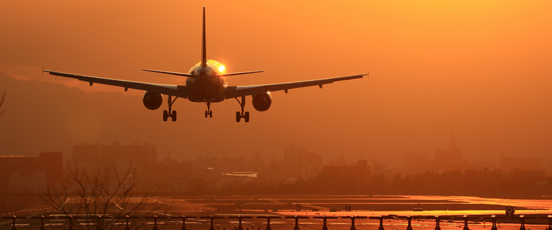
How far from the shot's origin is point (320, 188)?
19075 centimetres

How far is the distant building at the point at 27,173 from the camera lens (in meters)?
182

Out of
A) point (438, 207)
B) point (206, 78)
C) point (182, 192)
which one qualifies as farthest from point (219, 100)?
point (182, 192)

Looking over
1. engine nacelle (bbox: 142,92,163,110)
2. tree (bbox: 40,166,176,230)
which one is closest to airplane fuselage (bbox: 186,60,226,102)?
engine nacelle (bbox: 142,92,163,110)

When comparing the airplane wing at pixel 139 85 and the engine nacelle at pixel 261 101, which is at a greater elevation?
the airplane wing at pixel 139 85

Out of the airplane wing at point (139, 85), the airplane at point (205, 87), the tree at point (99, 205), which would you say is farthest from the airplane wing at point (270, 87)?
the tree at point (99, 205)

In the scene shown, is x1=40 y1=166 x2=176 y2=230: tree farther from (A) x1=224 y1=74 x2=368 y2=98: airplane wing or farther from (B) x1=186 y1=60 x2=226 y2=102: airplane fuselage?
(A) x1=224 y1=74 x2=368 y2=98: airplane wing

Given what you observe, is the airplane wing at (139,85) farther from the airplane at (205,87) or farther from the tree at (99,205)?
the tree at (99,205)

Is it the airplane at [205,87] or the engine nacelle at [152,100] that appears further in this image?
the engine nacelle at [152,100]

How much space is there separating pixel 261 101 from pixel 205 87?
8930mm

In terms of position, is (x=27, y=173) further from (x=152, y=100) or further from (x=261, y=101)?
(x=261, y=101)

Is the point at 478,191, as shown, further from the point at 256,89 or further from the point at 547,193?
the point at 256,89

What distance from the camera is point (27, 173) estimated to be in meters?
191

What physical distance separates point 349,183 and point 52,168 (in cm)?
9359

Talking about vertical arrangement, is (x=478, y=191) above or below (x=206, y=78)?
below
